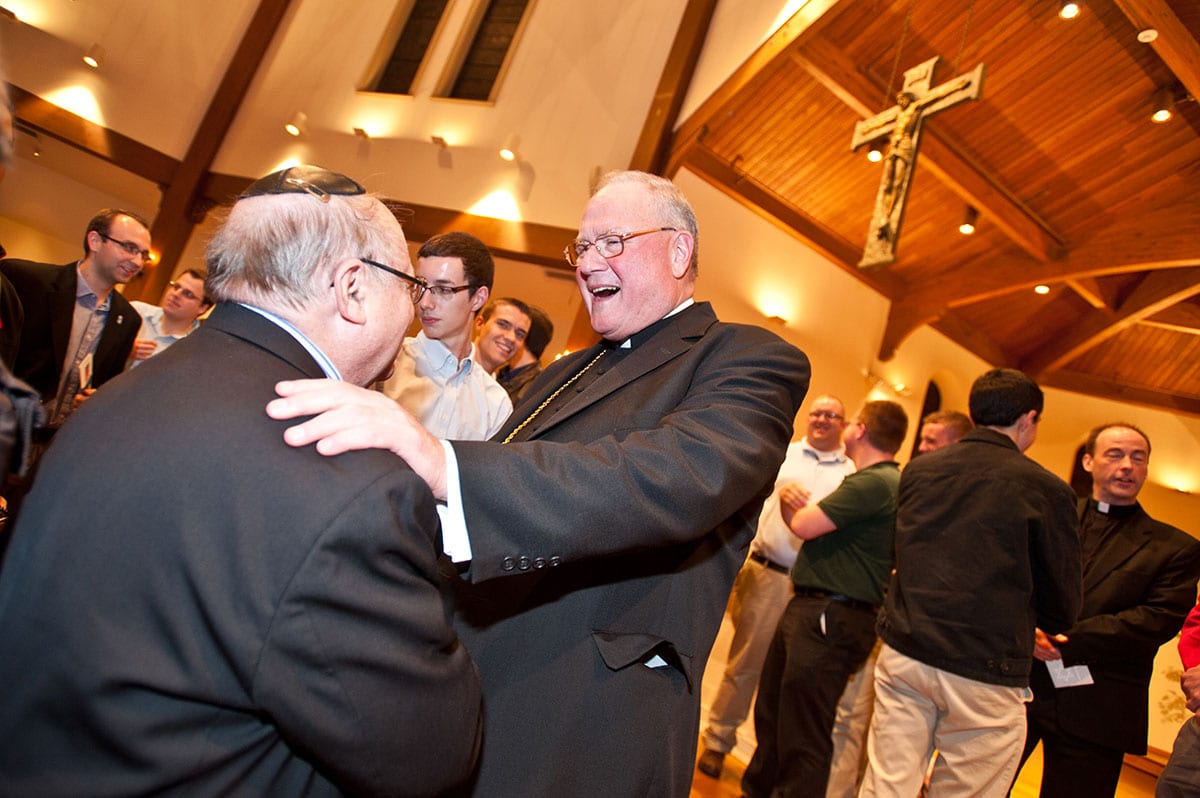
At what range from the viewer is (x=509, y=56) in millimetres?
8344

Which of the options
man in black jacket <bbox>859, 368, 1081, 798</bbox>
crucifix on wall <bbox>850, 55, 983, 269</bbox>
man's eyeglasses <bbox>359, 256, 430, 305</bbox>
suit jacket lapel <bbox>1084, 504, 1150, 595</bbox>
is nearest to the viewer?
man's eyeglasses <bbox>359, 256, 430, 305</bbox>

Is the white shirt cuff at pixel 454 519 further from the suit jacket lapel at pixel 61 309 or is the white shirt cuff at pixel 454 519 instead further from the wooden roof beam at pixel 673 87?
the wooden roof beam at pixel 673 87

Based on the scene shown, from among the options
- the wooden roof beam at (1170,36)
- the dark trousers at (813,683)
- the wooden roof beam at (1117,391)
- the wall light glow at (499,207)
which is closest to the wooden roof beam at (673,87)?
the wall light glow at (499,207)

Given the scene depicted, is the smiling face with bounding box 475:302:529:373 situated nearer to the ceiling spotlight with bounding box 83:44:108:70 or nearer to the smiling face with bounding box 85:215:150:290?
the smiling face with bounding box 85:215:150:290

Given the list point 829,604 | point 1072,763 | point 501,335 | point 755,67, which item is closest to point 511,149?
point 755,67

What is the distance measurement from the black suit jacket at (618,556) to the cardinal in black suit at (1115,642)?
2244 mm

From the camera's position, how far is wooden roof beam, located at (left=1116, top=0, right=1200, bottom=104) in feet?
16.8

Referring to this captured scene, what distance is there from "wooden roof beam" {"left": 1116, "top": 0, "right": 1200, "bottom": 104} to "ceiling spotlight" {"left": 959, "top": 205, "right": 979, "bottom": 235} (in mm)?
2827

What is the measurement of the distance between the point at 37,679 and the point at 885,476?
10.0ft

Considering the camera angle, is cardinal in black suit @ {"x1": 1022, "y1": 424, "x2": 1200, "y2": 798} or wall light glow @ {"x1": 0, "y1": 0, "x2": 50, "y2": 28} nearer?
cardinal in black suit @ {"x1": 1022, "y1": 424, "x2": 1200, "y2": 798}

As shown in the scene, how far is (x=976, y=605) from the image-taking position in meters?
2.41

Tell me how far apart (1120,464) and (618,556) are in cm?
271

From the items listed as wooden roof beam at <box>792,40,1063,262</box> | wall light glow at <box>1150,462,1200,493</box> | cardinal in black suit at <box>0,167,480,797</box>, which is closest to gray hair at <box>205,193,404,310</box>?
cardinal in black suit at <box>0,167,480,797</box>

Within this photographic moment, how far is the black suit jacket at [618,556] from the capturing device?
0.96 metres
